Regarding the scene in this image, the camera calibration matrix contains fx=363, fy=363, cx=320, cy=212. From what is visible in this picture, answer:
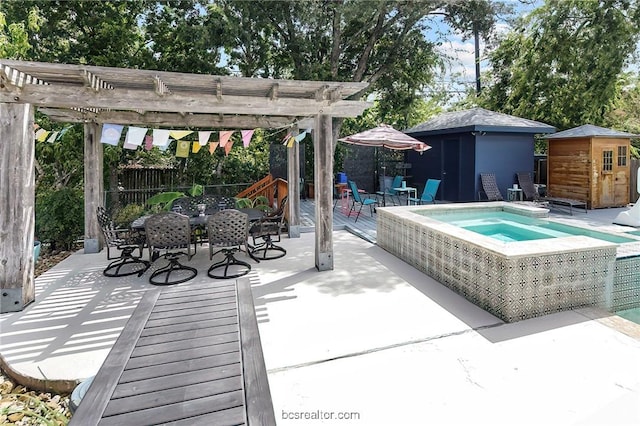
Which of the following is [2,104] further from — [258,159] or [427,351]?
[258,159]

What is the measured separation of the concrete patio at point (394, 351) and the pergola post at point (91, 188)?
2008mm

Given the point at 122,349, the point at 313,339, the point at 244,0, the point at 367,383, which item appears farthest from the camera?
the point at 244,0

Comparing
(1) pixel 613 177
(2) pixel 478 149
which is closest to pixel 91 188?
(2) pixel 478 149

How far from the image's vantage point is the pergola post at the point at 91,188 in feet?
21.9

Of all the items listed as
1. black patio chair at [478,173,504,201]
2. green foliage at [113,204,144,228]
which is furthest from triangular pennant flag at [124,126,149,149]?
black patio chair at [478,173,504,201]

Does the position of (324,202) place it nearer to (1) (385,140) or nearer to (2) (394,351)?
(2) (394,351)

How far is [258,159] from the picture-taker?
42.4 feet

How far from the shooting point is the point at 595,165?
9.87 meters

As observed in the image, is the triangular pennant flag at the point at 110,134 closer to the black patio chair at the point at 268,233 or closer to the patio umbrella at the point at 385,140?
the black patio chair at the point at 268,233

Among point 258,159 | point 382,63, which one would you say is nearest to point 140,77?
point 258,159

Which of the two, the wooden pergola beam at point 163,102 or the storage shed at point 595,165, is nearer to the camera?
the wooden pergola beam at point 163,102

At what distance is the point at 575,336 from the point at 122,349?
11.7ft

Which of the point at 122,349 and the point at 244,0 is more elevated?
the point at 244,0

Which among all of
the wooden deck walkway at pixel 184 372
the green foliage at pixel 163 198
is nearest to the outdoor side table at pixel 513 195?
the green foliage at pixel 163 198
